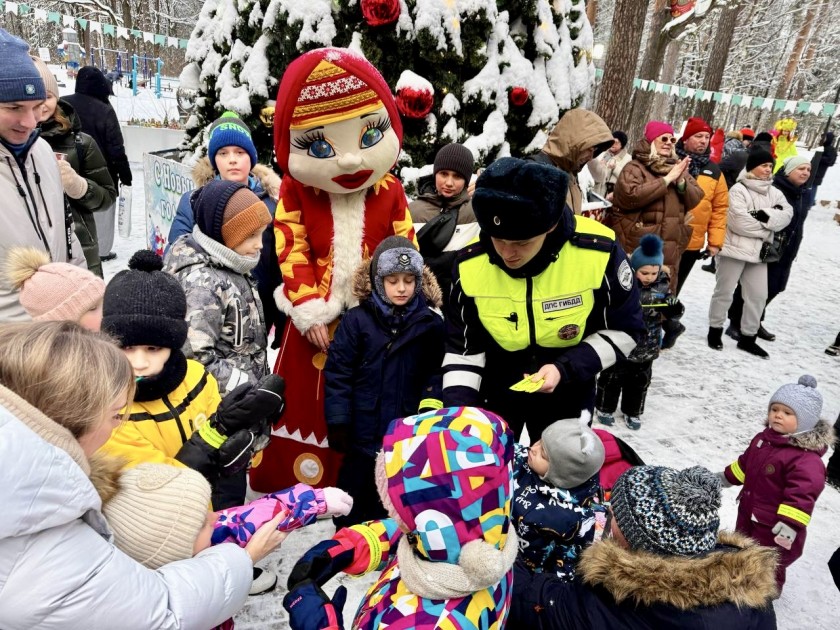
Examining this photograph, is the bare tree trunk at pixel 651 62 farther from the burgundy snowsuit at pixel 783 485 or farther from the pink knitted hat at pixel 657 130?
the burgundy snowsuit at pixel 783 485

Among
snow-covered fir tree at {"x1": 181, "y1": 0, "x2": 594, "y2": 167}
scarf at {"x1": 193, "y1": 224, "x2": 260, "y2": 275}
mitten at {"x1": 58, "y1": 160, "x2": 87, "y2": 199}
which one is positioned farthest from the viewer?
snow-covered fir tree at {"x1": 181, "y1": 0, "x2": 594, "y2": 167}

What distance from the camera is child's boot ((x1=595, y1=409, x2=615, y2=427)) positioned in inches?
168

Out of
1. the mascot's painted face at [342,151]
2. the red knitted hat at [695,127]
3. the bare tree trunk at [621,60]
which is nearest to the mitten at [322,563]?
the mascot's painted face at [342,151]

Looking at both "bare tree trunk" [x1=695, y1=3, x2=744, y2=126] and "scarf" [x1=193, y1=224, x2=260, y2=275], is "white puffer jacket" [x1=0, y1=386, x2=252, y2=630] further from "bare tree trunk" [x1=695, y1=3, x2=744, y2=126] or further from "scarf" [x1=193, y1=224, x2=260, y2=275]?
"bare tree trunk" [x1=695, y1=3, x2=744, y2=126]

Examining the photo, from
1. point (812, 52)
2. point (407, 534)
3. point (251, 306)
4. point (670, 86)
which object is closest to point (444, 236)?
point (251, 306)

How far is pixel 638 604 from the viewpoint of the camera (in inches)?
53.7

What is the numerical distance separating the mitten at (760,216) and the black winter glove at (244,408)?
539 cm

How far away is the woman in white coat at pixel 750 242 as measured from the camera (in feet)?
17.8

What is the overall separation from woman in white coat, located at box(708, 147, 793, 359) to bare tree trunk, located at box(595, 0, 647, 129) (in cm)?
333

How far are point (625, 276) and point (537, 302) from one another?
0.39 metres

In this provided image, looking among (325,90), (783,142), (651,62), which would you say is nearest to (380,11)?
(325,90)

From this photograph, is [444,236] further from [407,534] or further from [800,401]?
[407,534]

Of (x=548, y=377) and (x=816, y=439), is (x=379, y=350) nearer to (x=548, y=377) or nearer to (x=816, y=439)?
(x=548, y=377)

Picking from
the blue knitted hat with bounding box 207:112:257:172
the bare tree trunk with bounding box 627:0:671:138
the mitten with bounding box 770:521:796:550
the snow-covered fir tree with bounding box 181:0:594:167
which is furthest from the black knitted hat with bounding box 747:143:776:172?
the bare tree trunk with bounding box 627:0:671:138
